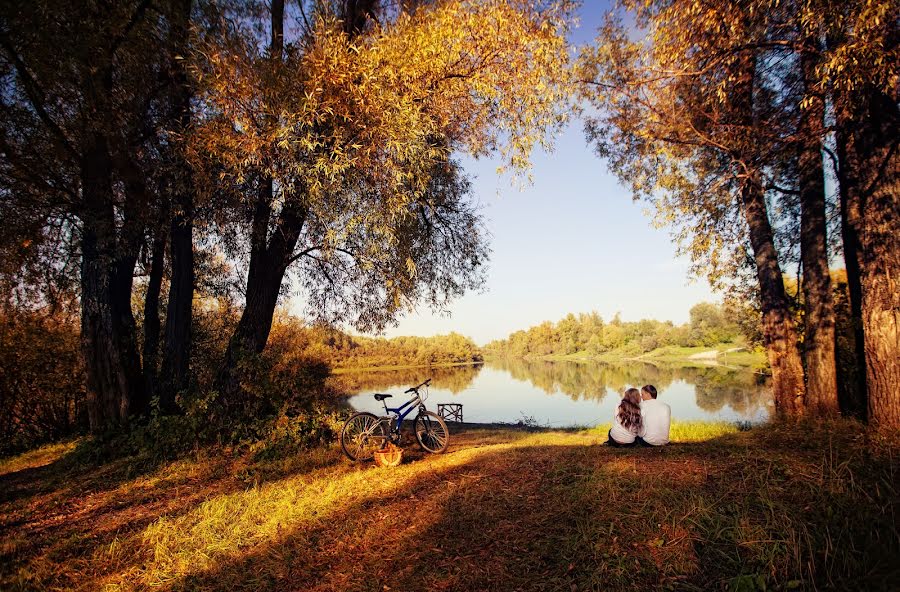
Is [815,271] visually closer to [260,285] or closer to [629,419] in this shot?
[629,419]

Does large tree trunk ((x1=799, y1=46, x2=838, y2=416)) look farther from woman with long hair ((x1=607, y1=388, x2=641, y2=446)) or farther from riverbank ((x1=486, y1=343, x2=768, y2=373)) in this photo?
riverbank ((x1=486, y1=343, x2=768, y2=373))

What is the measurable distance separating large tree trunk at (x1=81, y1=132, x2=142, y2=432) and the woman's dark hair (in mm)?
8680

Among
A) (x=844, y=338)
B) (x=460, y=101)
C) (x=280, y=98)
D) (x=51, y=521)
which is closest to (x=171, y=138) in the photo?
(x=280, y=98)

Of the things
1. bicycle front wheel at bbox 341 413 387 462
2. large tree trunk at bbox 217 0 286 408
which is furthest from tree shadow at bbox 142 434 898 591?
large tree trunk at bbox 217 0 286 408

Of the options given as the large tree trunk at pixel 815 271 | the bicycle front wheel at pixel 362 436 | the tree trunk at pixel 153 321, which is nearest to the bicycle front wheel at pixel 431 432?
the bicycle front wheel at pixel 362 436

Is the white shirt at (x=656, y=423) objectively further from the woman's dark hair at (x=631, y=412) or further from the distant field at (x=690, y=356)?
the distant field at (x=690, y=356)

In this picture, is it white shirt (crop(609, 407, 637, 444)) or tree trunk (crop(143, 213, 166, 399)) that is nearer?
white shirt (crop(609, 407, 637, 444))

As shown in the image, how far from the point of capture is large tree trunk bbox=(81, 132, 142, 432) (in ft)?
24.6

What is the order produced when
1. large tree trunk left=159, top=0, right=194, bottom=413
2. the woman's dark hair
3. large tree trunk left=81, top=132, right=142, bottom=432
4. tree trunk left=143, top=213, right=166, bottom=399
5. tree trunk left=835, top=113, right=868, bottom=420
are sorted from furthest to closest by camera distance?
tree trunk left=143, top=213, right=166, bottom=399
large tree trunk left=159, top=0, right=194, bottom=413
large tree trunk left=81, top=132, right=142, bottom=432
the woman's dark hair
tree trunk left=835, top=113, right=868, bottom=420

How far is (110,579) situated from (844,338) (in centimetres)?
1013

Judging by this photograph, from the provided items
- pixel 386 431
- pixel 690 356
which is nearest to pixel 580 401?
pixel 386 431

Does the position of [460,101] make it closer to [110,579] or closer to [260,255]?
→ [260,255]

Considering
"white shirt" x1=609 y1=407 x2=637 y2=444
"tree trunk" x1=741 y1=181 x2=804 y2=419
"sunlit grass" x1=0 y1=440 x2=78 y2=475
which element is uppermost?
"tree trunk" x1=741 y1=181 x2=804 y2=419

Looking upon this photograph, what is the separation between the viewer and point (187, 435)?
719 centimetres
